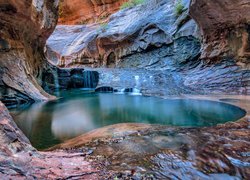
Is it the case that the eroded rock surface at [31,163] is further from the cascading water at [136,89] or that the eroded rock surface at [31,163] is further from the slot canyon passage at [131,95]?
the cascading water at [136,89]

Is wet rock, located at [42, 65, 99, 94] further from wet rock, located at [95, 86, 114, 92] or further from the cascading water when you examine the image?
the cascading water

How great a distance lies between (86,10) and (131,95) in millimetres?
18296

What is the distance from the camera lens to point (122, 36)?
1541cm

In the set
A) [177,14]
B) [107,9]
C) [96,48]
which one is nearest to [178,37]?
[177,14]

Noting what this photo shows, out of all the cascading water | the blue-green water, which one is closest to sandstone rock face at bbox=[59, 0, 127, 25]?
the cascading water

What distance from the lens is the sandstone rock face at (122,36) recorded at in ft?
42.4

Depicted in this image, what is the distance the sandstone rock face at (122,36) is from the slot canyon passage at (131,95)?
0.08 metres

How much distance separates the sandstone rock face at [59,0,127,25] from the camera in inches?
913

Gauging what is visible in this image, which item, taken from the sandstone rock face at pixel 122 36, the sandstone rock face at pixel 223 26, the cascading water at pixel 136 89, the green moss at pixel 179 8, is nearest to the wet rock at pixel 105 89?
the cascading water at pixel 136 89

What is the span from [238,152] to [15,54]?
306 inches

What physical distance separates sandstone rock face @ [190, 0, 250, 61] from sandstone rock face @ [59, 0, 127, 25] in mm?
15199

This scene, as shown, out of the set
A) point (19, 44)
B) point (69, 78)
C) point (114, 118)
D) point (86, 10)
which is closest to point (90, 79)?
point (69, 78)

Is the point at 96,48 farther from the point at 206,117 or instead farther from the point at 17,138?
the point at 17,138

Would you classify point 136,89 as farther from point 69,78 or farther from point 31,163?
point 31,163
